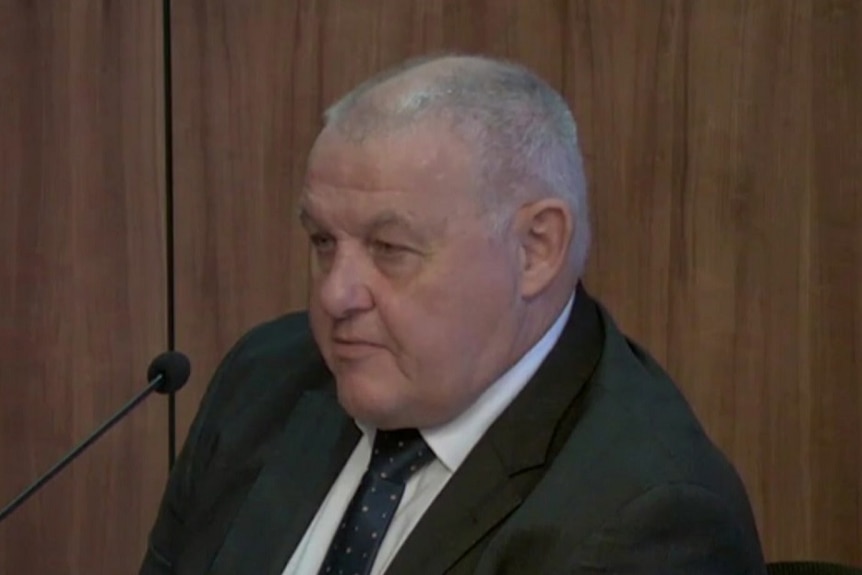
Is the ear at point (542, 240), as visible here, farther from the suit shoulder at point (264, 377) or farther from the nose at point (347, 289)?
the suit shoulder at point (264, 377)

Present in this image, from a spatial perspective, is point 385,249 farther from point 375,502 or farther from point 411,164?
point 375,502

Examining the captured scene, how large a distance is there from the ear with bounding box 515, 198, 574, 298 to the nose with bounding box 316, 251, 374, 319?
0.15 metres

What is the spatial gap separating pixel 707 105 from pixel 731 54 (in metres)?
0.09

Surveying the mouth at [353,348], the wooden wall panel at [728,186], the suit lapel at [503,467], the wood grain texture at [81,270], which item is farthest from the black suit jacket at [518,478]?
the wood grain texture at [81,270]

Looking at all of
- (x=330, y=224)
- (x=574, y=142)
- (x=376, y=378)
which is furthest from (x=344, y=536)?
(x=574, y=142)

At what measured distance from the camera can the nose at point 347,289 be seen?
50.3 inches

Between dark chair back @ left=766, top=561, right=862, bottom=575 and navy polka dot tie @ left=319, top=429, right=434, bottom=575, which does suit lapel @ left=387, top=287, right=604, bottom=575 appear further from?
dark chair back @ left=766, top=561, right=862, bottom=575

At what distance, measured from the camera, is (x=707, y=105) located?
2189 millimetres

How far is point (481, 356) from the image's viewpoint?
1287 millimetres

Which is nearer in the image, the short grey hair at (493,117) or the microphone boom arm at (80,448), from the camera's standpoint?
the short grey hair at (493,117)

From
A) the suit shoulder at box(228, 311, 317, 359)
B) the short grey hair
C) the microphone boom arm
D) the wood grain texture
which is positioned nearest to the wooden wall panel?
the wood grain texture

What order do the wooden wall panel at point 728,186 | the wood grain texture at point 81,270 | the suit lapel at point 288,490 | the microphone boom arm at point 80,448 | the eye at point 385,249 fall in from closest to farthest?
the eye at point 385,249
the suit lapel at point 288,490
the microphone boom arm at point 80,448
the wooden wall panel at point 728,186
the wood grain texture at point 81,270

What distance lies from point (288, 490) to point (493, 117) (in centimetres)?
46

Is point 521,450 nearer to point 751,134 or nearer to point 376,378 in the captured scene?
point 376,378
